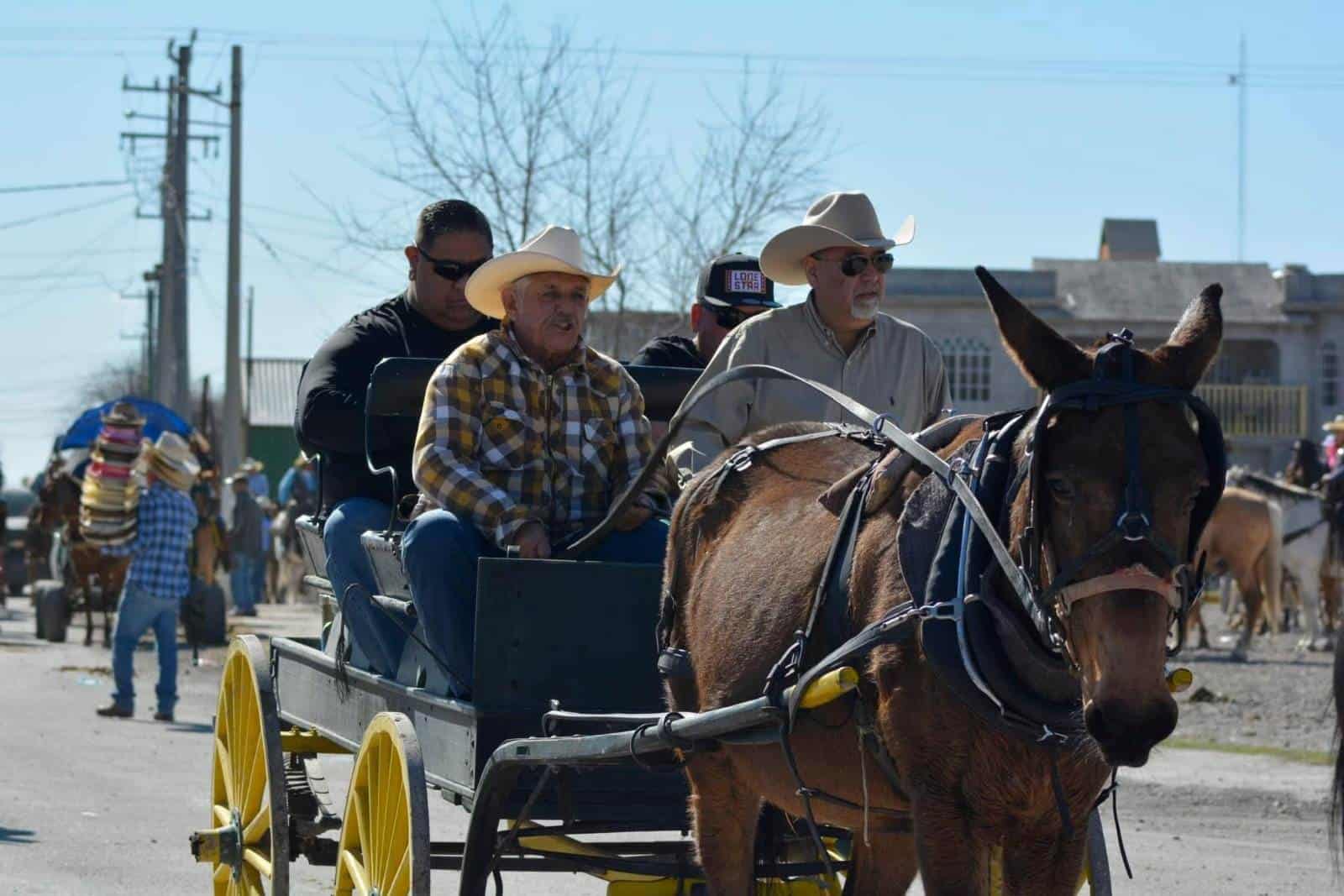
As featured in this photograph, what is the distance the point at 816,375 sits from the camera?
5.98 m

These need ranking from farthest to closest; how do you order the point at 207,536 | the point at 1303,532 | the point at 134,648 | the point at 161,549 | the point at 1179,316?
1. the point at 1179,316
2. the point at 1303,532
3. the point at 207,536
4. the point at 161,549
5. the point at 134,648

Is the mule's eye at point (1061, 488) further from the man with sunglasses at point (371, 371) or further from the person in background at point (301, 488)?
the person in background at point (301, 488)

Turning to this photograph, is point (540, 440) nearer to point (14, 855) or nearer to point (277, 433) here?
point (14, 855)

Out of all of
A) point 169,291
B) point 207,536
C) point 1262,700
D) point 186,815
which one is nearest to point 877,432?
point 186,815

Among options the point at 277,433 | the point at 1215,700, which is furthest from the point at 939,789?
the point at 277,433

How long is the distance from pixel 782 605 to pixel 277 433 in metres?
60.3

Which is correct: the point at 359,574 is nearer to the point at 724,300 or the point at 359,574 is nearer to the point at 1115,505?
the point at 724,300

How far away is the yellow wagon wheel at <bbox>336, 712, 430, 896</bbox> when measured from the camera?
5273 millimetres

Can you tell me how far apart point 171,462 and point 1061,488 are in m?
13.9

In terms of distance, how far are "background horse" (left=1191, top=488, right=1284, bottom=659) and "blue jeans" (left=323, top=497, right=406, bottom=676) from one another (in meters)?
17.6

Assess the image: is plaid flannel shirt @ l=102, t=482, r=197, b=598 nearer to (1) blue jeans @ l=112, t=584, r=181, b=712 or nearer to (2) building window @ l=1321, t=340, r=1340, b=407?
(1) blue jeans @ l=112, t=584, r=181, b=712

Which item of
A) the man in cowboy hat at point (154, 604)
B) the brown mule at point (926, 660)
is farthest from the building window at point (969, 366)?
the brown mule at point (926, 660)

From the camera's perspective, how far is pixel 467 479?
582 centimetres

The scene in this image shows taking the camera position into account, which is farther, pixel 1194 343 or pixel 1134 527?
pixel 1194 343
